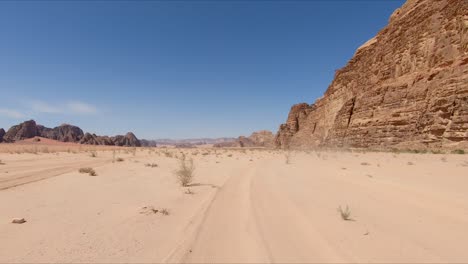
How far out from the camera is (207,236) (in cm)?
317

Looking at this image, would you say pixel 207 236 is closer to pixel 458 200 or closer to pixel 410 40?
pixel 458 200

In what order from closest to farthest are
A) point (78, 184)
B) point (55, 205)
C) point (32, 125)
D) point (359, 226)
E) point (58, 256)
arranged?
point (58, 256) → point (359, 226) → point (55, 205) → point (78, 184) → point (32, 125)

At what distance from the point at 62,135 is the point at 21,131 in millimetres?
19862

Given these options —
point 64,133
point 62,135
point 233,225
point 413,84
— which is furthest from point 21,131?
point 233,225

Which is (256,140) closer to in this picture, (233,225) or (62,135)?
(62,135)

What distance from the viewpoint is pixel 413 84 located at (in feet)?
80.6

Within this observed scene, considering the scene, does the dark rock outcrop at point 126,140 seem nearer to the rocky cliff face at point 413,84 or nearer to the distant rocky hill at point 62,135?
the distant rocky hill at point 62,135

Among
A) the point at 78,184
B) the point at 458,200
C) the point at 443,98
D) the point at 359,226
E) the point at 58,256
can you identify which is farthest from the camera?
the point at 443,98

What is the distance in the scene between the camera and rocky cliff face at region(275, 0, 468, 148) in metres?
19.6

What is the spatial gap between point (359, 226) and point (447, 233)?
0.98 m

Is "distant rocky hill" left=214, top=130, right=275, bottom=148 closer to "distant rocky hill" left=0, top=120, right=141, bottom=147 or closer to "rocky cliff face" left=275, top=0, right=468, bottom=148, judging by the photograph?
"distant rocky hill" left=0, top=120, right=141, bottom=147

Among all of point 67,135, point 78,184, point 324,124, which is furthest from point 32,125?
point 78,184

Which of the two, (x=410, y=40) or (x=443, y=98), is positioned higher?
(x=410, y=40)

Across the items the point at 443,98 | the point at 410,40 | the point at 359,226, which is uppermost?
the point at 410,40
